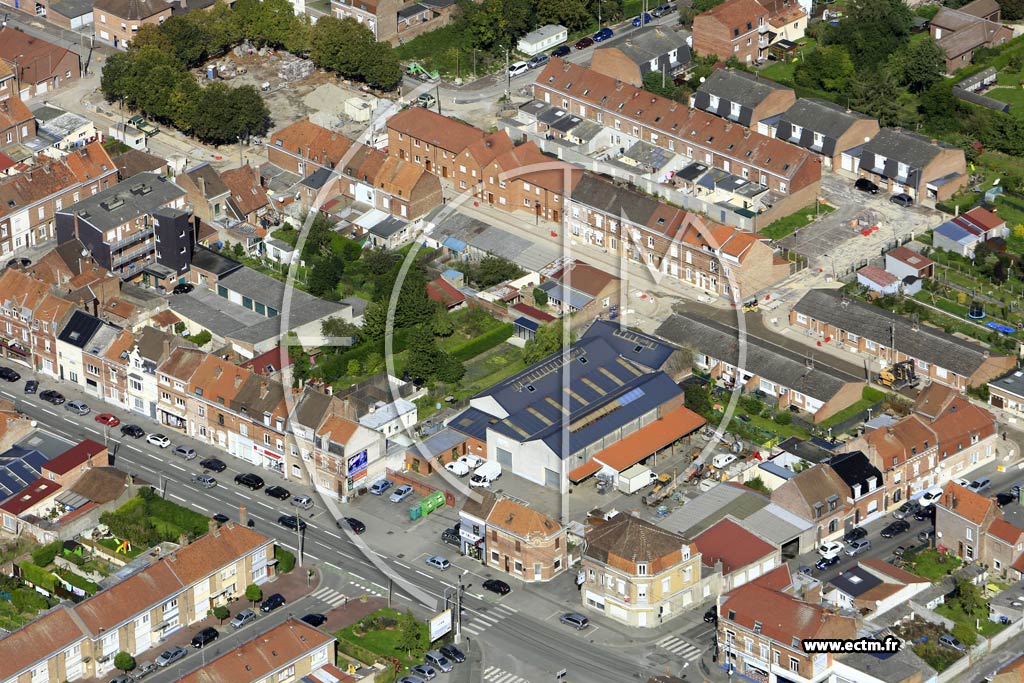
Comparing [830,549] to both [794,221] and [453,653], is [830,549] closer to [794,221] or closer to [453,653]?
[453,653]

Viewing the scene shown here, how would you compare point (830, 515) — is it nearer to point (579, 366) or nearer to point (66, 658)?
point (579, 366)

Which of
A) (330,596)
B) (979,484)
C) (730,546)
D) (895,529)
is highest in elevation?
(730,546)

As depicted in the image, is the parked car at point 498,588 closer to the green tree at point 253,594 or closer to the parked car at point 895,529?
the green tree at point 253,594

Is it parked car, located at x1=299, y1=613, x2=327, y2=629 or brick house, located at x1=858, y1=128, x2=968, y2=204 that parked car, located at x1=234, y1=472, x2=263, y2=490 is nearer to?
parked car, located at x1=299, y1=613, x2=327, y2=629

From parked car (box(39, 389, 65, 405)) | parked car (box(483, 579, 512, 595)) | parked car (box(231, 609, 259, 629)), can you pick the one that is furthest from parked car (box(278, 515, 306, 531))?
parked car (box(39, 389, 65, 405))

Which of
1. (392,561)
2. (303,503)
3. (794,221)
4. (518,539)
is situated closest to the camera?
(518,539)

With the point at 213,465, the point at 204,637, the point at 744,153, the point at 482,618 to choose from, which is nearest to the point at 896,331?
the point at 744,153

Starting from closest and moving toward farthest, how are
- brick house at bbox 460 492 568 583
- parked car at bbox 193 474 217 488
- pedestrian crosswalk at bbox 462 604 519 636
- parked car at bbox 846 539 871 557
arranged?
pedestrian crosswalk at bbox 462 604 519 636 < brick house at bbox 460 492 568 583 < parked car at bbox 846 539 871 557 < parked car at bbox 193 474 217 488

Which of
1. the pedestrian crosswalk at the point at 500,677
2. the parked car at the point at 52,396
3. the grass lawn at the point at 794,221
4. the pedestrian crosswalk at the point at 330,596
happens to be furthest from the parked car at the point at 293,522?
the grass lawn at the point at 794,221
